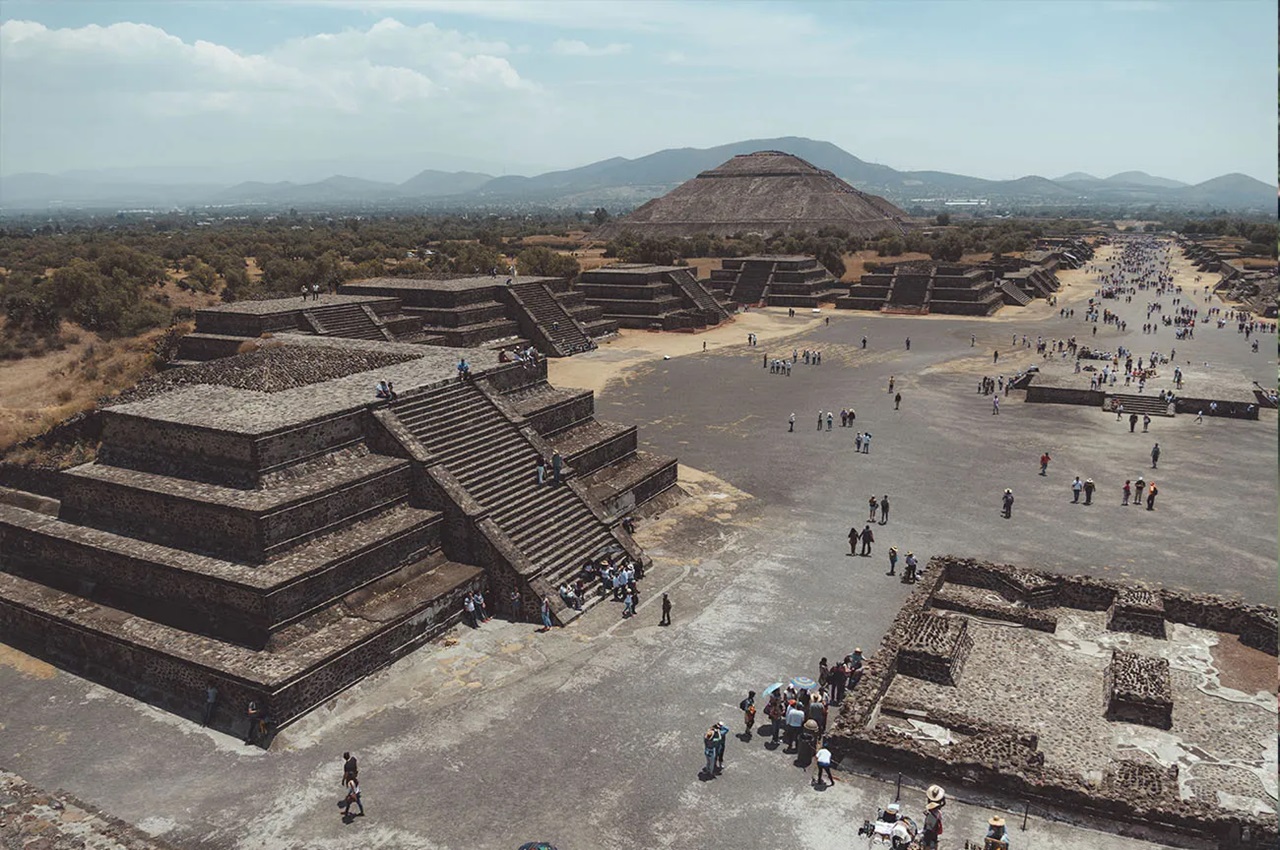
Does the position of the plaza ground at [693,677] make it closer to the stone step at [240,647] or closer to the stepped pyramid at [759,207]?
the stone step at [240,647]

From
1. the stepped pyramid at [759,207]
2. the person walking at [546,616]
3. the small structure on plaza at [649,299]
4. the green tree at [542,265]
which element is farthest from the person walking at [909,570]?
the stepped pyramid at [759,207]

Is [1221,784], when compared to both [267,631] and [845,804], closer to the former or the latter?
[845,804]

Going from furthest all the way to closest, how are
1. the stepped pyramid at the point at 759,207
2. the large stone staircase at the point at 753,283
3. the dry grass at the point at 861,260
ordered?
the stepped pyramid at the point at 759,207 → the dry grass at the point at 861,260 → the large stone staircase at the point at 753,283

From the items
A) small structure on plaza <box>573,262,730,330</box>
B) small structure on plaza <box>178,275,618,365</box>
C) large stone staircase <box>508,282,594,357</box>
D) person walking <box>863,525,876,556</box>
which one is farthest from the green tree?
person walking <box>863,525,876,556</box>

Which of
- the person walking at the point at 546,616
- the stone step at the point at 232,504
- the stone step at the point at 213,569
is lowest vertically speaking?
the person walking at the point at 546,616

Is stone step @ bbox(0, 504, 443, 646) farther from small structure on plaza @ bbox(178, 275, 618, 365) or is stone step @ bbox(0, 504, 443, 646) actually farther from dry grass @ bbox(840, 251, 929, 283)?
dry grass @ bbox(840, 251, 929, 283)

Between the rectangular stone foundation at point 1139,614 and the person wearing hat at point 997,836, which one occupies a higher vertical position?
the rectangular stone foundation at point 1139,614

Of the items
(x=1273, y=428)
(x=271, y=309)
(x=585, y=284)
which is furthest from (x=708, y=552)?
(x=585, y=284)

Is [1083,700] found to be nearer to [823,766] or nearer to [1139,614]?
[1139,614]
